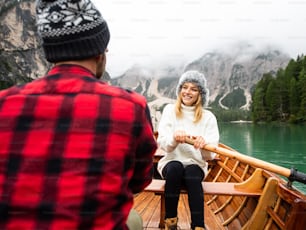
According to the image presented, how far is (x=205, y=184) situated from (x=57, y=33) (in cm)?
245

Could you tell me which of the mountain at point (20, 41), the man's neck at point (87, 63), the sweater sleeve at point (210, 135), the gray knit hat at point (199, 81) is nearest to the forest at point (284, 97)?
the mountain at point (20, 41)


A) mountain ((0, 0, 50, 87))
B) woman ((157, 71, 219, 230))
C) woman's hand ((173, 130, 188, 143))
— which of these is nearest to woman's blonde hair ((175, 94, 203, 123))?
woman ((157, 71, 219, 230))

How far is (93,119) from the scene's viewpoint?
0.95 m

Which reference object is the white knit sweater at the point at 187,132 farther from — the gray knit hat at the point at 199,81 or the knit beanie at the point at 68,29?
the knit beanie at the point at 68,29

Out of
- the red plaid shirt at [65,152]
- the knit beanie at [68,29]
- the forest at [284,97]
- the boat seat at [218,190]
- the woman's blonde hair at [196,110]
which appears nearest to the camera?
the red plaid shirt at [65,152]

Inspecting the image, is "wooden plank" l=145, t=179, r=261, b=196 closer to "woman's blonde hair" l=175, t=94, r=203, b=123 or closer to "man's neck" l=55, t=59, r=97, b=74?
"woman's blonde hair" l=175, t=94, r=203, b=123

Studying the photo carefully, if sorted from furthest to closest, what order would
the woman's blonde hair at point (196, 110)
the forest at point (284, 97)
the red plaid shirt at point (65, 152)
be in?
1. the forest at point (284, 97)
2. the woman's blonde hair at point (196, 110)
3. the red plaid shirt at point (65, 152)

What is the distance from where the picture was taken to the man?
2.96ft

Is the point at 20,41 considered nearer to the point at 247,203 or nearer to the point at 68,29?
the point at 247,203

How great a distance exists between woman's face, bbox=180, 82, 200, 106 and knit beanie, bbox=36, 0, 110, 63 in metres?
2.12

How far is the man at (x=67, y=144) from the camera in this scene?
90 centimetres

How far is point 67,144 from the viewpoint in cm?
92

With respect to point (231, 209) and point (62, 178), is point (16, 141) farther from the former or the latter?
point (231, 209)

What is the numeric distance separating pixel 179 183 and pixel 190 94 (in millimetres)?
834
